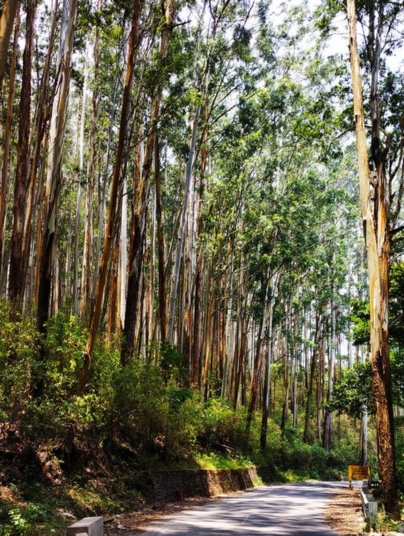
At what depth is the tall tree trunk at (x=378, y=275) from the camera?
10.8m

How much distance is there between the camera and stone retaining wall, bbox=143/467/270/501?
1321cm

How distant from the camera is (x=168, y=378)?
55.4 ft

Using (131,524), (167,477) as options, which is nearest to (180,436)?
(167,477)

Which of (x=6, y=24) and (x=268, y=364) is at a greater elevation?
(x=6, y=24)

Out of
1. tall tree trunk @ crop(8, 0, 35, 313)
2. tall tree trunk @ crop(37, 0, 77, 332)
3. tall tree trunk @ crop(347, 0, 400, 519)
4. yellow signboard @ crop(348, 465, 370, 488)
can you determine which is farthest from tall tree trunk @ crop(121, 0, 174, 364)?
yellow signboard @ crop(348, 465, 370, 488)

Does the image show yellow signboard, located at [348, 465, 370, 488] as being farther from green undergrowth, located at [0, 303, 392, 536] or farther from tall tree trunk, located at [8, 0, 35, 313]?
tall tree trunk, located at [8, 0, 35, 313]

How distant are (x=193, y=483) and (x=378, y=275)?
7628 millimetres

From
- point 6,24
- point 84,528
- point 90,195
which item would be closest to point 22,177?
point 90,195

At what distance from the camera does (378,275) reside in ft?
37.2

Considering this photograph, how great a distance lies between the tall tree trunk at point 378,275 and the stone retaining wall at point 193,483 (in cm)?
489

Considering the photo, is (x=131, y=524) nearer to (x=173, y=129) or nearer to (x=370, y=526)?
(x=370, y=526)

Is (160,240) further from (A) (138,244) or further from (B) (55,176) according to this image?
(B) (55,176)

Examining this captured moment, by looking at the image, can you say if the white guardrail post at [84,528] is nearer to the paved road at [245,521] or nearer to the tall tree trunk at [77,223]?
the paved road at [245,521]

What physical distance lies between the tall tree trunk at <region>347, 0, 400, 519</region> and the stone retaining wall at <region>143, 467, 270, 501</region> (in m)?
4.89
